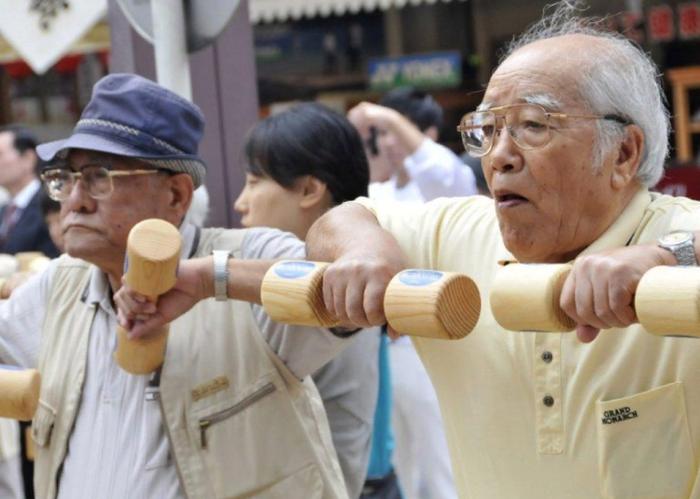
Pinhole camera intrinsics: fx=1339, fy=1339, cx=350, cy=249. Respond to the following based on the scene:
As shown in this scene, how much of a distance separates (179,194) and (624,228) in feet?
3.75

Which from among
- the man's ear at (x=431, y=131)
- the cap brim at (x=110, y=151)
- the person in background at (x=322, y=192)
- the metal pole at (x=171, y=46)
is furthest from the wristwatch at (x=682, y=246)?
the man's ear at (x=431, y=131)

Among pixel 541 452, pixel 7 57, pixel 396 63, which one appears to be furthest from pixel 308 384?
pixel 396 63

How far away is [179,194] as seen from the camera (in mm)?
3135

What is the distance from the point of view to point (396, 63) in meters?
12.5

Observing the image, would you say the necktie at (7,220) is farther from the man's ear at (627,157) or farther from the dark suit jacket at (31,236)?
the man's ear at (627,157)

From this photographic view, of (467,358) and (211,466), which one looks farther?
(211,466)

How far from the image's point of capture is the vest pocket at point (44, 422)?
9.86 ft

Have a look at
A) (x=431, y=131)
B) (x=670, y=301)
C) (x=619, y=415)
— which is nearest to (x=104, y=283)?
(x=619, y=415)

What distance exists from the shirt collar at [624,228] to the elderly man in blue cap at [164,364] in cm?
69

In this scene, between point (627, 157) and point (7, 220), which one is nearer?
point (627, 157)

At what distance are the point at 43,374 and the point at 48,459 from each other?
0.19 meters

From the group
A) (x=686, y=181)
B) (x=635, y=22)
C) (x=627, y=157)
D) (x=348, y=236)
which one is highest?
(x=627, y=157)

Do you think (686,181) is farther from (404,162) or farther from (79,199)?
(79,199)

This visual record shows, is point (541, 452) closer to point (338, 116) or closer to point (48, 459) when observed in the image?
point (48, 459)
